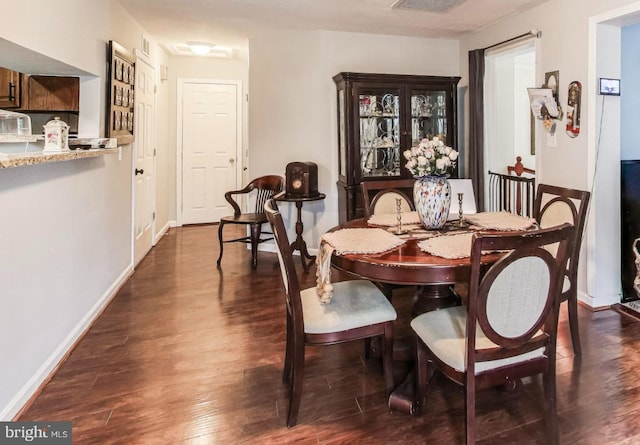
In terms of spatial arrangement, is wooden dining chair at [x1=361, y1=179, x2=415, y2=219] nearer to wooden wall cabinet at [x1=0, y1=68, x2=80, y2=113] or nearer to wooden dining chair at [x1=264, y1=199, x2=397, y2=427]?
wooden dining chair at [x1=264, y1=199, x2=397, y2=427]

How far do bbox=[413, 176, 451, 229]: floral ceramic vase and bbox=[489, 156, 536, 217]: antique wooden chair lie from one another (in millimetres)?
2166

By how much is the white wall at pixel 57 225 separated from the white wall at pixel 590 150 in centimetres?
347

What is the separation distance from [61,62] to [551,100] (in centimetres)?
344

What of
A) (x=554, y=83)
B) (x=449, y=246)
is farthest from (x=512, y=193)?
(x=449, y=246)

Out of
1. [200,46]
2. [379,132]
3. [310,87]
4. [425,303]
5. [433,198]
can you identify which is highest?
[200,46]

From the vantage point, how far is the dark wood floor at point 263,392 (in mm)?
1752

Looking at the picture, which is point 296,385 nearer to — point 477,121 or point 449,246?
point 449,246

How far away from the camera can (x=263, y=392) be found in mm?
2061

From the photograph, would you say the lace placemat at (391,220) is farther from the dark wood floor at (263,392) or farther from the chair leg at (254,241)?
the chair leg at (254,241)

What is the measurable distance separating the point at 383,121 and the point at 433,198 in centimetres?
226

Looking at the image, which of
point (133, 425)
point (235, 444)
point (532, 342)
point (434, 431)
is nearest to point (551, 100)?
point (532, 342)

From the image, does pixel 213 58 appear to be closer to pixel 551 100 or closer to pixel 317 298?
pixel 551 100

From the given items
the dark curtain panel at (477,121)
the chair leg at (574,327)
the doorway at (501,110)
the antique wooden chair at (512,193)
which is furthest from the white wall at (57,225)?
the antique wooden chair at (512,193)

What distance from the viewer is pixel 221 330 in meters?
2.78
